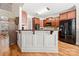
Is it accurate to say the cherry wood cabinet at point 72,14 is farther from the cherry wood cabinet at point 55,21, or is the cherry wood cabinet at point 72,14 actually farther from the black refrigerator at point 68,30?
the cherry wood cabinet at point 55,21

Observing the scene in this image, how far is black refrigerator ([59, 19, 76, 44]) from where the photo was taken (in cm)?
343

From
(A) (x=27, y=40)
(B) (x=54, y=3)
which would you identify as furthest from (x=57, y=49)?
(B) (x=54, y=3)

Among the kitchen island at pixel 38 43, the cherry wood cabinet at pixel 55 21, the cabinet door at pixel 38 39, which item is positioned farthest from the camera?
the cabinet door at pixel 38 39

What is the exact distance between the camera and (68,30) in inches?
136

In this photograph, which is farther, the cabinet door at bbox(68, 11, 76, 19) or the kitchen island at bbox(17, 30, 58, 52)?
the kitchen island at bbox(17, 30, 58, 52)

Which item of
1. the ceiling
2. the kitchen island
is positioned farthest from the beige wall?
the kitchen island

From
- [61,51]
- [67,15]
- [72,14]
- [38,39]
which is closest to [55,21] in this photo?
[67,15]

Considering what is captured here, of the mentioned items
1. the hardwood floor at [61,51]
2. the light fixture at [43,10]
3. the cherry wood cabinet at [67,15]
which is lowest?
the hardwood floor at [61,51]

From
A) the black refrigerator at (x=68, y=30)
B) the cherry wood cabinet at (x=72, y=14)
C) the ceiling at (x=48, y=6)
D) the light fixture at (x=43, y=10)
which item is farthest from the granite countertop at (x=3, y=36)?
the cherry wood cabinet at (x=72, y=14)

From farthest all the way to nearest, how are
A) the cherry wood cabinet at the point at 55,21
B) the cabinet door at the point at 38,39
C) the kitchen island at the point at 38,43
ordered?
the cabinet door at the point at 38,39 < the kitchen island at the point at 38,43 < the cherry wood cabinet at the point at 55,21

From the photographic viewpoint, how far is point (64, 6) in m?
3.42

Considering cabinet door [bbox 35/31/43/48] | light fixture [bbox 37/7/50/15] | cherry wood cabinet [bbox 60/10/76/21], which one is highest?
light fixture [bbox 37/7/50/15]

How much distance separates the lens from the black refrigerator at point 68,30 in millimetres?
3432

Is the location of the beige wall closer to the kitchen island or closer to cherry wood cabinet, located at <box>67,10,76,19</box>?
the kitchen island
